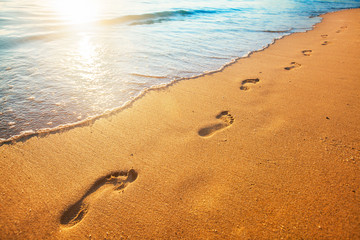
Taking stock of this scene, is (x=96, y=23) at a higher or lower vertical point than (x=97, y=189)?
higher

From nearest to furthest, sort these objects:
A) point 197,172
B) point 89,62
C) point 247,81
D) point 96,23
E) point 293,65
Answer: point 197,172
point 247,81
point 293,65
point 89,62
point 96,23

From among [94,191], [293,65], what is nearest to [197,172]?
[94,191]

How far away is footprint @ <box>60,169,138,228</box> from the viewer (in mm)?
1341

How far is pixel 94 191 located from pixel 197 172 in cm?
83

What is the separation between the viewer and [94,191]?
59.3 inches

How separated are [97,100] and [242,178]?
208cm

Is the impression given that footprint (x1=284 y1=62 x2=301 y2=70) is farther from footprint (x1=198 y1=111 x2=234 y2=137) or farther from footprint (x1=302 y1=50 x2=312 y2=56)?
footprint (x1=198 y1=111 x2=234 y2=137)

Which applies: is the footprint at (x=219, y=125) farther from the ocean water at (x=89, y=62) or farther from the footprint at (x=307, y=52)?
the footprint at (x=307, y=52)

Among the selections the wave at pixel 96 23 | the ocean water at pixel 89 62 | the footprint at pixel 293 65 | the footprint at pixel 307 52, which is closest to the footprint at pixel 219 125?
the ocean water at pixel 89 62

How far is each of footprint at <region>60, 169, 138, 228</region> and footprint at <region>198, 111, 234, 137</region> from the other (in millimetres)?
819

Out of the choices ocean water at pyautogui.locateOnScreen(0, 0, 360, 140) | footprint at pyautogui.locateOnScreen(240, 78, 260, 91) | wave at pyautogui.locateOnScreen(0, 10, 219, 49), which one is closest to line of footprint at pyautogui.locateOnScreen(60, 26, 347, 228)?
ocean water at pyautogui.locateOnScreen(0, 0, 360, 140)

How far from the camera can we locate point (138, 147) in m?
1.87

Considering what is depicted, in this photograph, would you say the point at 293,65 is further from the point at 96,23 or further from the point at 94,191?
the point at 96,23

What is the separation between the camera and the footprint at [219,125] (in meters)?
2.04
